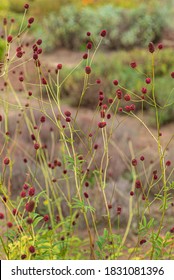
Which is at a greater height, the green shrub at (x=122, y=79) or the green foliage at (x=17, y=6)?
the green foliage at (x=17, y=6)

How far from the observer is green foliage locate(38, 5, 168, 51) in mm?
14406

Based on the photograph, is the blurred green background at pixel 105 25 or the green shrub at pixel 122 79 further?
the blurred green background at pixel 105 25

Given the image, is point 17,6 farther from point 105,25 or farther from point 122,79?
point 122,79

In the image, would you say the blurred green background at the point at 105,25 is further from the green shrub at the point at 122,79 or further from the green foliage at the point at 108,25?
the green shrub at the point at 122,79

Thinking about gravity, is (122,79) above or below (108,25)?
below

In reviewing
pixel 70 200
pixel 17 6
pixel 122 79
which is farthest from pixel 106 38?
pixel 70 200

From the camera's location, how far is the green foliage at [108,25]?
1441cm

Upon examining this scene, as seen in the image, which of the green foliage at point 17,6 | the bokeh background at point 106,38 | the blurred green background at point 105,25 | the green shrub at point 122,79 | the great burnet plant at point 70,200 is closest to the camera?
the great burnet plant at point 70,200

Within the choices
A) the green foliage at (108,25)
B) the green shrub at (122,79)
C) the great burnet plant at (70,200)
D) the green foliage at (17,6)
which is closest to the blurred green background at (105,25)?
the green foliage at (108,25)

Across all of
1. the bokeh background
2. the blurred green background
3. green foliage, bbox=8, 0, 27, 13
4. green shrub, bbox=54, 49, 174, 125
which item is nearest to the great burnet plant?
green shrub, bbox=54, 49, 174, 125

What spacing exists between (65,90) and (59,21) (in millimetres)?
5309

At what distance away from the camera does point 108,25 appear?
1488 cm

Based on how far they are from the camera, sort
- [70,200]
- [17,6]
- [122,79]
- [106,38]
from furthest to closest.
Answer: [17,6] < [106,38] < [122,79] < [70,200]

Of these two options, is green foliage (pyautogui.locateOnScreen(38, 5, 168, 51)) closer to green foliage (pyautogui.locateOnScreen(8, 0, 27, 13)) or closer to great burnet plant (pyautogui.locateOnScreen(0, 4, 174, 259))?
green foliage (pyautogui.locateOnScreen(8, 0, 27, 13))
